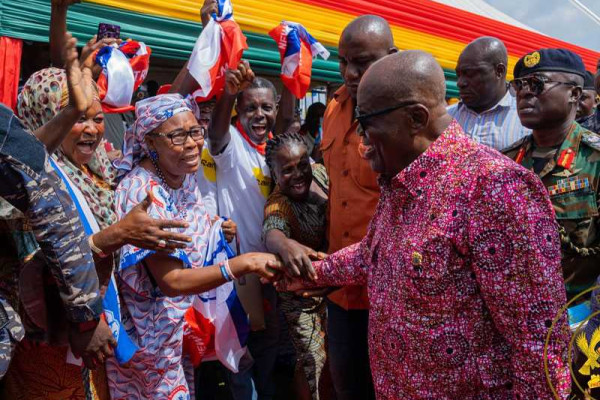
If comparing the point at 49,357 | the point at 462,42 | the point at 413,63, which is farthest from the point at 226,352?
the point at 462,42

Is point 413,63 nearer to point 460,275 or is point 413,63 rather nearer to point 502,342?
point 460,275

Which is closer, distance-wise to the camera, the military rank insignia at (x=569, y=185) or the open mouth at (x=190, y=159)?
the military rank insignia at (x=569, y=185)

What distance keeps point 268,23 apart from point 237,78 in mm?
2129

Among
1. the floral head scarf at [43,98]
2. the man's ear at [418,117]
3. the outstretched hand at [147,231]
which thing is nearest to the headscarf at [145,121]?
the floral head scarf at [43,98]

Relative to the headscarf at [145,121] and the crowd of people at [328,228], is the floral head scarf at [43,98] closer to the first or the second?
the crowd of people at [328,228]

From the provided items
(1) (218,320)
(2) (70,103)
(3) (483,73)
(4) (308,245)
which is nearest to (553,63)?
(3) (483,73)

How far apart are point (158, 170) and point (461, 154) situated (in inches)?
61.4

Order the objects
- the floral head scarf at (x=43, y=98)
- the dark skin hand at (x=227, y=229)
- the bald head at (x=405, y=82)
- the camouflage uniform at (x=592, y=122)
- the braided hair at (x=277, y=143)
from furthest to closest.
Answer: the camouflage uniform at (x=592, y=122) → the braided hair at (x=277, y=143) → the dark skin hand at (x=227, y=229) → the floral head scarf at (x=43, y=98) → the bald head at (x=405, y=82)

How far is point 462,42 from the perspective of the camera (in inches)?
299

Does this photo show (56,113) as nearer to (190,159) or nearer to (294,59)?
(190,159)

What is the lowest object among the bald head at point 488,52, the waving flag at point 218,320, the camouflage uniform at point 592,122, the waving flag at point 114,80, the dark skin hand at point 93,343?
the waving flag at point 218,320

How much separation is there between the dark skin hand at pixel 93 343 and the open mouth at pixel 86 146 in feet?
2.82

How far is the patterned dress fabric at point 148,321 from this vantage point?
2455 mm

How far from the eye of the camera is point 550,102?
8.23 feet
